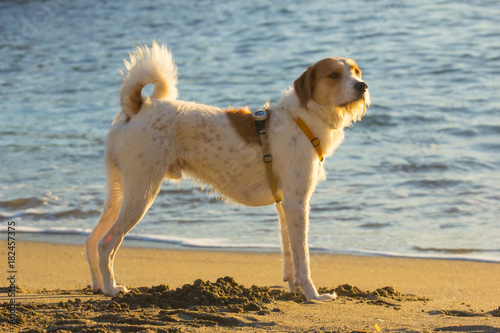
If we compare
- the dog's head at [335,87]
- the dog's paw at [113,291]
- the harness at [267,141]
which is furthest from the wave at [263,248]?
the dog's head at [335,87]

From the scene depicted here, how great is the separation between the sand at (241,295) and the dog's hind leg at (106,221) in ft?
0.46

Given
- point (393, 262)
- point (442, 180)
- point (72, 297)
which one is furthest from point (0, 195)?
point (442, 180)

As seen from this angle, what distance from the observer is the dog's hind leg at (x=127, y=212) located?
4.61 meters

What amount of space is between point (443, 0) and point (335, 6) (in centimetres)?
308

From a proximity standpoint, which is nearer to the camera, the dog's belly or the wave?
the dog's belly

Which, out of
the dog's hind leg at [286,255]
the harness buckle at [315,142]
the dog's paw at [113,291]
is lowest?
the dog's paw at [113,291]

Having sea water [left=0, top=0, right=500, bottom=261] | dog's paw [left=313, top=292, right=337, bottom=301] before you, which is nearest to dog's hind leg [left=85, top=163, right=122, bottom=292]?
sea water [left=0, top=0, right=500, bottom=261]

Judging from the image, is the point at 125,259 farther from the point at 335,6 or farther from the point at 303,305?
the point at 335,6

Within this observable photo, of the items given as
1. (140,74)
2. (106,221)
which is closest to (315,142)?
(140,74)

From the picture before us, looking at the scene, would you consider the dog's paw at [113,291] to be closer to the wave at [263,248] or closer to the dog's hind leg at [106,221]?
the dog's hind leg at [106,221]

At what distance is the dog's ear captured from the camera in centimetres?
467

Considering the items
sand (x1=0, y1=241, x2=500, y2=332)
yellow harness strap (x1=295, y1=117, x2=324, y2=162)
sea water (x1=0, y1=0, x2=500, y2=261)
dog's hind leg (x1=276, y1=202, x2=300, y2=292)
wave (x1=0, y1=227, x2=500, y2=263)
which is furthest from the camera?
sea water (x1=0, y1=0, x2=500, y2=261)

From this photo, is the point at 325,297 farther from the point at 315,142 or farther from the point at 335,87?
the point at 335,87

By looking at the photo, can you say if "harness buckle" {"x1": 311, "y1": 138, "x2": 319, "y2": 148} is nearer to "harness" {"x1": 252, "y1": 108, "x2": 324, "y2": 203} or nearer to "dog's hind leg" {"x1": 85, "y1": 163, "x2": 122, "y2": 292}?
"harness" {"x1": 252, "y1": 108, "x2": 324, "y2": 203}
